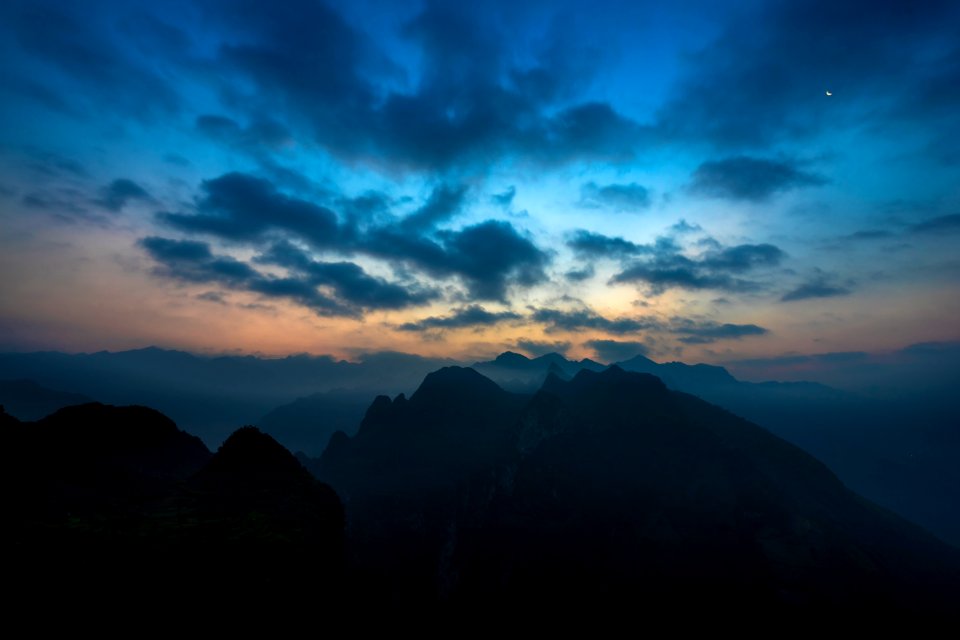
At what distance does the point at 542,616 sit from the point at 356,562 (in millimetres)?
53409

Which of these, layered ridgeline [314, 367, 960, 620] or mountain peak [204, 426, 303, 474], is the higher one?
mountain peak [204, 426, 303, 474]

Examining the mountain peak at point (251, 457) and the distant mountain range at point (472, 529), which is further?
the mountain peak at point (251, 457)

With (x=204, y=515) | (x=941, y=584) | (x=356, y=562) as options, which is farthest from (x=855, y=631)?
(x=204, y=515)

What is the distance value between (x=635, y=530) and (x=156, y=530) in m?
138

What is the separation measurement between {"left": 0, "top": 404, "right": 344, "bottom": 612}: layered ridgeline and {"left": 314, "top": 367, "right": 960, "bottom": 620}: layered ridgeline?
224 feet

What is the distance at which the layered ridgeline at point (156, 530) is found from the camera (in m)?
24.5

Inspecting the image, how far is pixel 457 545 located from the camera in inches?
5615

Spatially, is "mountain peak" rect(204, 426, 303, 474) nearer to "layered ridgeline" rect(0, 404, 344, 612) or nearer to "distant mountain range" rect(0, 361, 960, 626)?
"layered ridgeline" rect(0, 404, 344, 612)

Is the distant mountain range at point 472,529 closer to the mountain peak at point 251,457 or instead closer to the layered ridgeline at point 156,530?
the layered ridgeline at point 156,530

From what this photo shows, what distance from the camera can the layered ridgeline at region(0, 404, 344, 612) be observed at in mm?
24469

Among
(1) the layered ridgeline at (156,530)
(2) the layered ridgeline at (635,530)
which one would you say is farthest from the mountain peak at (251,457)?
(2) the layered ridgeline at (635,530)

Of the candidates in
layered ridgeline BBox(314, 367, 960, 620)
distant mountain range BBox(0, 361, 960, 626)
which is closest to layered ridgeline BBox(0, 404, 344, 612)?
distant mountain range BBox(0, 361, 960, 626)

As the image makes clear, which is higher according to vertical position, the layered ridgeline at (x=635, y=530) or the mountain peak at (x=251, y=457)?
the mountain peak at (x=251, y=457)

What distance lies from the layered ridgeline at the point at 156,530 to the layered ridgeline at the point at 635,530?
68353 millimetres
